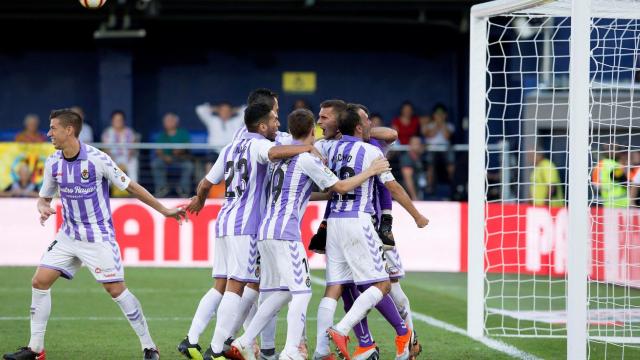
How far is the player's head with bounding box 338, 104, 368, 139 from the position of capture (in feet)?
28.1

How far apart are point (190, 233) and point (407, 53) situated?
866 centimetres

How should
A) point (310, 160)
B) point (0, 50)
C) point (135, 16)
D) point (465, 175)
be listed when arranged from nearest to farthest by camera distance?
point (310, 160) → point (465, 175) → point (135, 16) → point (0, 50)

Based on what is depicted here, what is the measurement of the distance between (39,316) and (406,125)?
14.0 meters

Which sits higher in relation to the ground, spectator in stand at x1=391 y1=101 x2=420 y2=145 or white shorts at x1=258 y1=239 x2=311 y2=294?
spectator in stand at x1=391 y1=101 x2=420 y2=145

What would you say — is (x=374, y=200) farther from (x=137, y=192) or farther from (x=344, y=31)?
(x=344, y=31)

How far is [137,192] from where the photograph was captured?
873 cm

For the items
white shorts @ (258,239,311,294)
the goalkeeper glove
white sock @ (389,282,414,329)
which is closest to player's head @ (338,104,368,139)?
the goalkeeper glove

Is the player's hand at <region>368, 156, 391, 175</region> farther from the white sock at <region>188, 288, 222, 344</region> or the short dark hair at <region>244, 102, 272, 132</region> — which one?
the white sock at <region>188, 288, 222, 344</region>

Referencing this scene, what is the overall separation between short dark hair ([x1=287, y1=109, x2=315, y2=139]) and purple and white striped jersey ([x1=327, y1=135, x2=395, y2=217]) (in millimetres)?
396

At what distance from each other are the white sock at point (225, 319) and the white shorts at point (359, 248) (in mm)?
Result: 812

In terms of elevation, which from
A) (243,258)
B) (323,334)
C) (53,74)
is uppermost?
(53,74)

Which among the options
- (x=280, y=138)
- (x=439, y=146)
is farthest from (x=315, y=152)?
(x=439, y=146)

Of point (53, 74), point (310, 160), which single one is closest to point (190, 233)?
point (53, 74)

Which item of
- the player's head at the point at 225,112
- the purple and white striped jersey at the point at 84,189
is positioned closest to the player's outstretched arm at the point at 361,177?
the purple and white striped jersey at the point at 84,189
